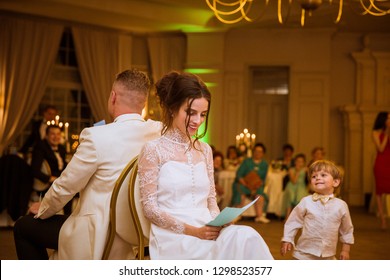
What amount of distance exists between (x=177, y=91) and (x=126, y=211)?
0.64m

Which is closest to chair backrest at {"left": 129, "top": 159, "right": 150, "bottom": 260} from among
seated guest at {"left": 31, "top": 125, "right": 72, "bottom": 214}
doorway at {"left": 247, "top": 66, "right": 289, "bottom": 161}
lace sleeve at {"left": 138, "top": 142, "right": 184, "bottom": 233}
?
lace sleeve at {"left": 138, "top": 142, "right": 184, "bottom": 233}

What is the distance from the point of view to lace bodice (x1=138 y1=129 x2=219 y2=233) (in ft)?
8.30

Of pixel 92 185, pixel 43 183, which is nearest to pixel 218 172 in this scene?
pixel 43 183

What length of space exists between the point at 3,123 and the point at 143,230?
8.10 m

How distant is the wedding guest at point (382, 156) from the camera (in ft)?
26.6

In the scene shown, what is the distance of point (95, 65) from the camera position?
11.4 metres

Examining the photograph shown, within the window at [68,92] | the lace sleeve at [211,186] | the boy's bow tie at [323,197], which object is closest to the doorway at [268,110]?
the window at [68,92]

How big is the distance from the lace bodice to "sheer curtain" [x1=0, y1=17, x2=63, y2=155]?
26.7ft

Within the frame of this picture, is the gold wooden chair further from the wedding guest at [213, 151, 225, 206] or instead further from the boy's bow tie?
the wedding guest at [213, 151, 225, 206]

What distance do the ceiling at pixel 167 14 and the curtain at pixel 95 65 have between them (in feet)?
0.88

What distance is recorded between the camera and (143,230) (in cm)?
276

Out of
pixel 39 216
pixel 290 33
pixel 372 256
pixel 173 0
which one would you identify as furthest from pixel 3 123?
pixel 39 216

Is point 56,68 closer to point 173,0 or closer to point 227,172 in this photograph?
point 173,0

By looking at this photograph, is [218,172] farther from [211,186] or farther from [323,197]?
[211,186]
